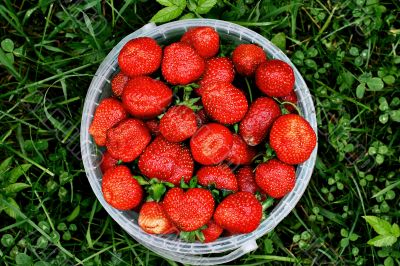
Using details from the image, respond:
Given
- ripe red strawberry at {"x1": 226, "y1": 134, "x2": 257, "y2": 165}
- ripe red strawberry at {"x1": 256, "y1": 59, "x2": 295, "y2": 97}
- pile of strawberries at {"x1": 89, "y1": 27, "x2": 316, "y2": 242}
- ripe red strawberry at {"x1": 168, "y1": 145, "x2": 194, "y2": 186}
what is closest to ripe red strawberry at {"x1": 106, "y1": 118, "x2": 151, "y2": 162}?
pile of strawberries at {"x1": 89, "y1": 27, "x2": 316, "y2": 242}

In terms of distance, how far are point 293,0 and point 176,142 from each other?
60 centimetres

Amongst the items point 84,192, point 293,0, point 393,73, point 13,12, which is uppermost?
point 13,12

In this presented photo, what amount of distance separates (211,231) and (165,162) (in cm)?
22

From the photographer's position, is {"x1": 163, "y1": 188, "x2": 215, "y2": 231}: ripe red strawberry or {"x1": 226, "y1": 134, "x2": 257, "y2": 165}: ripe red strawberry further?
{"x1": 226, "y1": 134, "x2": 257, "y2": 165}: ripe red strawberry

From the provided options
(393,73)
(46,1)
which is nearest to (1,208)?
(46,1)

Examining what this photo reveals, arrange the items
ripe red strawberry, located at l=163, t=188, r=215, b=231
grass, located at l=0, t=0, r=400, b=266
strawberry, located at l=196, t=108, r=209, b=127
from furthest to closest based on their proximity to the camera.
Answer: grass, located at l=0, t=0, r=400, b=266
strawberry, located at l=196, t=108, r=209, b=127
ripe red strawberry, located at l=163, t=188, r=215, b=231

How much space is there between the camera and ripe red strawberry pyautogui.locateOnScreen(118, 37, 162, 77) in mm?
1477

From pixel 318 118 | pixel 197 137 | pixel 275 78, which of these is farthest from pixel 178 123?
pixel 318 118

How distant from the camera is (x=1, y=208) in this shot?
162cm

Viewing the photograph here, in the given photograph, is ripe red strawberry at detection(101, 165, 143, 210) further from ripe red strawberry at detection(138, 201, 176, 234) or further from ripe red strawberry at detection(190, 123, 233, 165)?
ripe red strawberry at detection(190, 123, 233, 165)

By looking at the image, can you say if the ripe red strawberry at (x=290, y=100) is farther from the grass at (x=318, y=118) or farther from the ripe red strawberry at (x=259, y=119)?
the grass at (x=318, y=118)

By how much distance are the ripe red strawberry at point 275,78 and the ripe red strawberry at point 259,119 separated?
32 millimetres

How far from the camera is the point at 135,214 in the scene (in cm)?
159

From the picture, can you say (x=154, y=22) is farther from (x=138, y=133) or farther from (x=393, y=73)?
(x=393, y=73)
